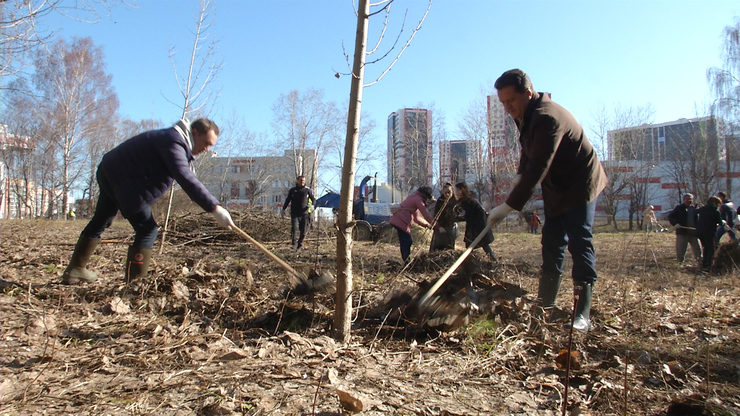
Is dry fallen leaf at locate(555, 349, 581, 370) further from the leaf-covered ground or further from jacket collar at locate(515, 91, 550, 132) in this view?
jacket collar at locate(515, 91, 550, 132)

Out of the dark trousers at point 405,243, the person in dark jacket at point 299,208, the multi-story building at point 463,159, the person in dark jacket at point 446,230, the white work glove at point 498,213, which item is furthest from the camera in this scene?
the multi-story building at point 463,159

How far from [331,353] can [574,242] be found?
175 centimetres

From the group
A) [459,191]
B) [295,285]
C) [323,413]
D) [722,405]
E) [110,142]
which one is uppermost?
[110,142]

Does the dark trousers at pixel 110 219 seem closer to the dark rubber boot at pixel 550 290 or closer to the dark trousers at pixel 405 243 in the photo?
the dark rubber boot at pixel 550 290

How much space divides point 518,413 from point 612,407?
422mm

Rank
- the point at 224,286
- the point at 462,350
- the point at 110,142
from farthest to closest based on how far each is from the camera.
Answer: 1. the point at 110,142
2. the point at 224,286
3. the point at 462,350

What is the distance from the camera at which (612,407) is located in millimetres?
1750

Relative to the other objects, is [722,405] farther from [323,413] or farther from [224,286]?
[224,286]

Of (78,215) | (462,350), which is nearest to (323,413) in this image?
(462,350)

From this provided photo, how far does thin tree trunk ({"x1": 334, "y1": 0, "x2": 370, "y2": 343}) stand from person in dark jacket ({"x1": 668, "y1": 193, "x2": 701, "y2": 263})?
25.5 feet

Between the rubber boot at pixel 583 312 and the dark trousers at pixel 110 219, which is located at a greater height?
the dark trousers at pixel 110 219

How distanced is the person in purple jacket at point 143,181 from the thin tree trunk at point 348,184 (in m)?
0.77

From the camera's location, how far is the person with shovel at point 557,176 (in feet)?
8.41

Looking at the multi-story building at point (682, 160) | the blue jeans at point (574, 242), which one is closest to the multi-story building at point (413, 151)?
the multi-story building at point (682, 160)
